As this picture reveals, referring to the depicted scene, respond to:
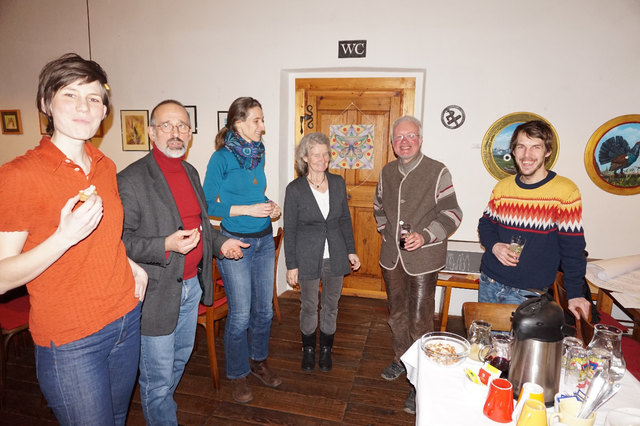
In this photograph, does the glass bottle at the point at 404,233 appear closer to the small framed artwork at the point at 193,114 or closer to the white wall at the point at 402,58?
the white wall at the point at 402,58

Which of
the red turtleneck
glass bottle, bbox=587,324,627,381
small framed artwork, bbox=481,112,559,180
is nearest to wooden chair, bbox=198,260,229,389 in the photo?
the red turtleneck

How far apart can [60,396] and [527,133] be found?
237cm

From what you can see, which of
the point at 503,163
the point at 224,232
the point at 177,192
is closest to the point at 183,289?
the point at 177,192

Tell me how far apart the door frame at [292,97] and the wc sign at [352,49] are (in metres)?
0.16

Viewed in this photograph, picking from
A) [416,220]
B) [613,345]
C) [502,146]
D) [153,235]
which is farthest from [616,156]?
[153,235]

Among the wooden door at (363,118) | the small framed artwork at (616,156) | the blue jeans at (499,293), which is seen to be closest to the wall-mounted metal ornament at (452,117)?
the wooden door at (363,118)

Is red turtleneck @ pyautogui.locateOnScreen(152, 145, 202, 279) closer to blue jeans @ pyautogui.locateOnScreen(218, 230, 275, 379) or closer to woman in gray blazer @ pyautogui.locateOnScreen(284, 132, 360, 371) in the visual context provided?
blue jeans @ pyautogui.locateOnScreen(218, 230, 275, 379)

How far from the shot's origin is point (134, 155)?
14.5 feet

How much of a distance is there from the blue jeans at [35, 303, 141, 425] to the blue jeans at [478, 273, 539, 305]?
193cm

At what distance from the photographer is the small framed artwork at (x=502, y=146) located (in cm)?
341

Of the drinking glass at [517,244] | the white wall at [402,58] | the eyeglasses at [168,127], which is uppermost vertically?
the white wall at [402,58]

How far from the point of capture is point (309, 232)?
249 cm

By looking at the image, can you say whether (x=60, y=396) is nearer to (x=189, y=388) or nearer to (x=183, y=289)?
(x=183, y=289)

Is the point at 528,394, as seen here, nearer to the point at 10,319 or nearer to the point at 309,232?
the point at 309,232
